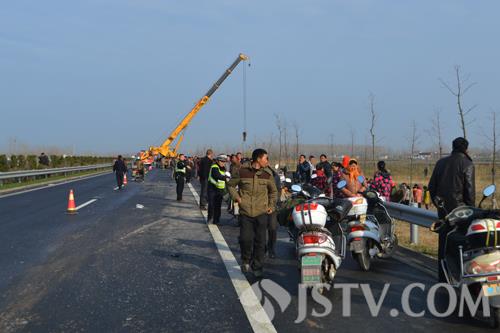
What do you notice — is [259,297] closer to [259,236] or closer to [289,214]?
[259,236]

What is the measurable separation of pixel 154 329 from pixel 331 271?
2284 mm

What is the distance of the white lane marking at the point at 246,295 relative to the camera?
506cm

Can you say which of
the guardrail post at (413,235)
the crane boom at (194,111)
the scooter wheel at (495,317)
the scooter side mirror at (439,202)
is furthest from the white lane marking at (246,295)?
the crane boom at (194,111)

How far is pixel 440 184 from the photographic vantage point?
22.0 ft

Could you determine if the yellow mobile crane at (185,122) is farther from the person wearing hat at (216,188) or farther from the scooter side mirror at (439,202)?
the scooter side mirror at (439,202)

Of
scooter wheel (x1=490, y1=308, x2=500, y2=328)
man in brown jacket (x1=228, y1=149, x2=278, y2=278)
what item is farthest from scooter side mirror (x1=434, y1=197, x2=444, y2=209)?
man in brown jacket (x1=228, y1=149, x2=278, y2=278)

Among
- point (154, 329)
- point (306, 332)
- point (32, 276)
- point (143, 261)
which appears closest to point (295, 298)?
point (306, 332)

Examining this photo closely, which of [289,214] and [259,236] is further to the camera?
[289,214]

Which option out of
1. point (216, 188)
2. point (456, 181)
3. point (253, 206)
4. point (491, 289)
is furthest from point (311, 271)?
point (216, 188)

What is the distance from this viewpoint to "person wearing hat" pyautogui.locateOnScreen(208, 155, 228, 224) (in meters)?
13.1

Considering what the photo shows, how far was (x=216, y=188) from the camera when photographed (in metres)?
13.1

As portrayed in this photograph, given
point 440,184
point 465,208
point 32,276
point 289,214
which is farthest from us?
point 289,214

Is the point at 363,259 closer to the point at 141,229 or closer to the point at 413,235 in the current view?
the point at 413,235

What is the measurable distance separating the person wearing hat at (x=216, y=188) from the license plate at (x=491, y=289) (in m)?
8.80
